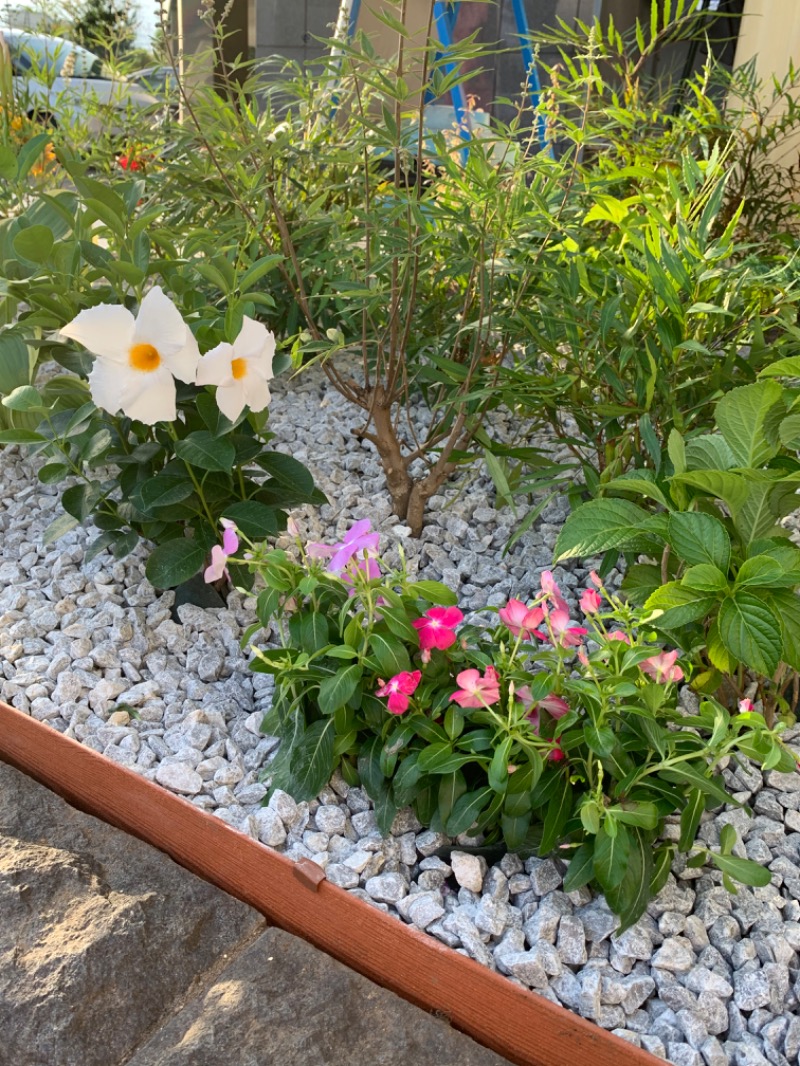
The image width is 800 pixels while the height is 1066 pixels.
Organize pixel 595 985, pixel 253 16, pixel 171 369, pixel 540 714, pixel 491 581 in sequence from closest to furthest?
pixel 595 985 < pixel 540 714 < pixel 171 369 < pixel 491 581 < pixel 253 16

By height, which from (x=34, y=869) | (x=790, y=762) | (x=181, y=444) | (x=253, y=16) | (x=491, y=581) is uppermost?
(x=253, y=16)

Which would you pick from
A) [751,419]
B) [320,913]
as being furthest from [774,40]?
[320,913]

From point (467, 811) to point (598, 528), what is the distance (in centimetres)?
36

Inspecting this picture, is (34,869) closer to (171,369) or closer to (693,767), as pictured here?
(171,369)

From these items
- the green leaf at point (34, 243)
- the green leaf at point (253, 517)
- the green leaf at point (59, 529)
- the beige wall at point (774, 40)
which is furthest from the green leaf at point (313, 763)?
the beige wall at point (774, 40)

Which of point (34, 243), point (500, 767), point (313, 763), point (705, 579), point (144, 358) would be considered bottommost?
point (313, 763)

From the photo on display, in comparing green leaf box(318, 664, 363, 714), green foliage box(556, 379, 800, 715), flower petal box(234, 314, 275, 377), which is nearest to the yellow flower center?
flower petal box(234, 314, 275, 377)

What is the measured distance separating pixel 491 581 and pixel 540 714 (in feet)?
1.62

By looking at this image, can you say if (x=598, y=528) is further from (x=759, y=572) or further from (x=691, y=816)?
(x=691, y=816)

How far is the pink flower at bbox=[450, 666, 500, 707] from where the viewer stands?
111 cm

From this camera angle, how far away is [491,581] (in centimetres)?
165

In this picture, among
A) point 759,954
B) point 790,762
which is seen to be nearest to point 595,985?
point 759,954

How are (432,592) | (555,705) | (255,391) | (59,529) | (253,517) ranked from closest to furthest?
(555,705) → (432,592) → (255,391) → (253,517) → (59,529)

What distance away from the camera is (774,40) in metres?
3.33
